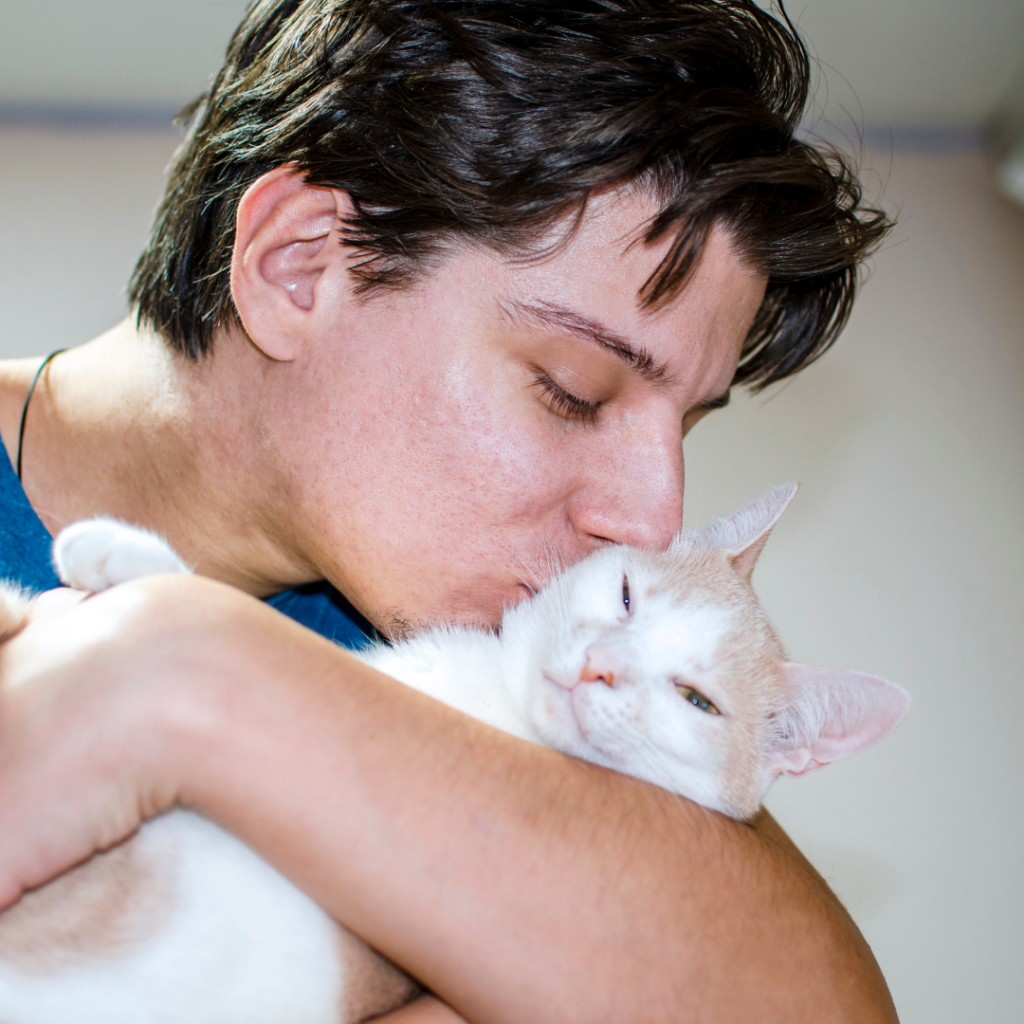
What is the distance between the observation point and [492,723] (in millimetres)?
1010

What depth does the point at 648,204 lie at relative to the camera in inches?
38.5

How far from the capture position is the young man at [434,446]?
0.65 m

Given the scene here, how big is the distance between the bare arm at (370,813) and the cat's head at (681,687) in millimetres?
204

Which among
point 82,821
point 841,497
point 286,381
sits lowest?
point 841,497

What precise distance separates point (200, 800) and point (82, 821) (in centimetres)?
9

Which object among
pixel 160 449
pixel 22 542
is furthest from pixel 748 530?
pixel 22 542

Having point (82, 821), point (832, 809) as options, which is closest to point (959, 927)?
point (832, 809)

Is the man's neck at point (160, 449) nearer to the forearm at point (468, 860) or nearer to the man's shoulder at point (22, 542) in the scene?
the man's shoulder at point (22, 542)

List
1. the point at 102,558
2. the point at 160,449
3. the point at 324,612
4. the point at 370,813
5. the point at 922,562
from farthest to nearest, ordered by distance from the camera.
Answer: the point at 922,562
the point at 324,612
the point at 160,449
the point at 102,558
the point at 370,813

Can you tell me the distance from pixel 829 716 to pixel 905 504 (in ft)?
5.03

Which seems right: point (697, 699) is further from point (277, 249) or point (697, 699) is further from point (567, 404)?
point (277, 249)

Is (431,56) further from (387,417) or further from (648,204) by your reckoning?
(387,417)

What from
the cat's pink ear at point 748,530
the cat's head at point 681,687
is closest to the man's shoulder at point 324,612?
the cat's head at point 681,687

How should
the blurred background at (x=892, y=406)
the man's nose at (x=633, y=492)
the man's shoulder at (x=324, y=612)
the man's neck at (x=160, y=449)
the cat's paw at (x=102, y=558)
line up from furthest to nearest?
the blurred background at (x=892, y=406), the man's shoulder at (x=324, y=612), the man's neck at (x=160, y=449), the man's nose at (x=633, y=492), the cat's paw at (x=102, y=558)
